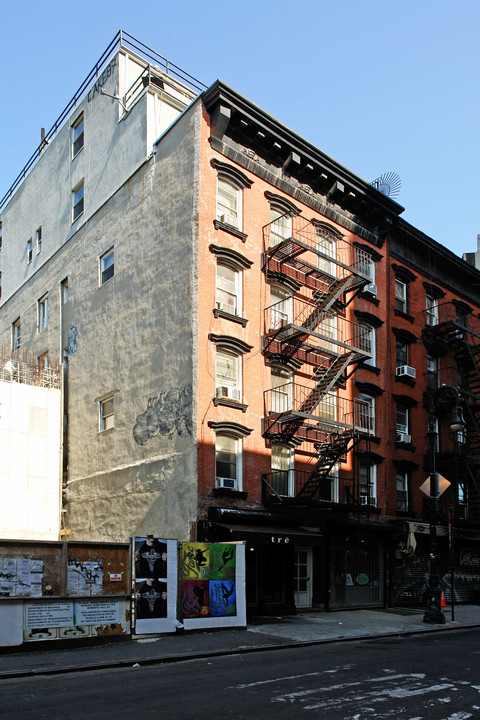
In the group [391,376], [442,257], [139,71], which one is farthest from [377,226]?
[139,71]

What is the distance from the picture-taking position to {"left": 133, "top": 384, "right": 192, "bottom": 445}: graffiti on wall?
21359 millimetres

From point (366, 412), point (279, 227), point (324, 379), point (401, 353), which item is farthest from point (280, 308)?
point (401, 353)

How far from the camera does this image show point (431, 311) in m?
32.7

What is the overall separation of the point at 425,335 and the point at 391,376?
364 centimetres

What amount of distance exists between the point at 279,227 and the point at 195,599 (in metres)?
14.4

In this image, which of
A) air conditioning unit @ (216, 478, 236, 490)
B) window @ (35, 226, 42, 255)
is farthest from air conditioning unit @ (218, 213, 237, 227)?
window @ (35, 226, 42, 255)

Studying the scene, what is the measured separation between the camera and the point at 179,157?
2405 centimetres

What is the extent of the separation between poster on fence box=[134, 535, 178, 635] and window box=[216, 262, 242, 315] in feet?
29.9

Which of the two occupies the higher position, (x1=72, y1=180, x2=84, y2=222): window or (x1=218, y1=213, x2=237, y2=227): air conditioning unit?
(x1=72, y1=180, x2=84, y2=222): window

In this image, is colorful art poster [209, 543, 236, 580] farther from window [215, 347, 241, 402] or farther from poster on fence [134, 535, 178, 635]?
window [215, 347, 241, 402]

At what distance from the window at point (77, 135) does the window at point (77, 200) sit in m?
1.86

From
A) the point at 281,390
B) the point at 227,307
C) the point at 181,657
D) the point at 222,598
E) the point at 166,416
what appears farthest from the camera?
the point at 281,390

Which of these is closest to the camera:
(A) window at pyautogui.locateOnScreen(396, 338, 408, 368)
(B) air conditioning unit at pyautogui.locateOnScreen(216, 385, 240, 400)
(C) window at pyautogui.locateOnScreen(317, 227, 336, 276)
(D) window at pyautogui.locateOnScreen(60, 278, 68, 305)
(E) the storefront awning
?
(E) the storefront awning

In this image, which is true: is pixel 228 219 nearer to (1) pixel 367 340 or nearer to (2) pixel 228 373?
(2) pixel 228 373
